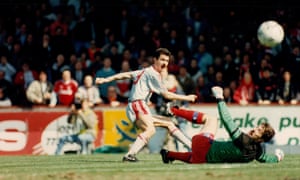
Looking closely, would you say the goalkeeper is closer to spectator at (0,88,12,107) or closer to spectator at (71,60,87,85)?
spectator at (0,88,12,107)

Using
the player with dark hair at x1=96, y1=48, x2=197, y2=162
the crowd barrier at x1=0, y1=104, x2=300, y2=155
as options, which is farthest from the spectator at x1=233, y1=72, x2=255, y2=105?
the player with dark hair at x1=96, y1=48, x2=197, y2=162

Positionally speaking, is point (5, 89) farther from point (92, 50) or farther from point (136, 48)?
point (136, 48)

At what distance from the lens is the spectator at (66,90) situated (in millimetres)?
23062

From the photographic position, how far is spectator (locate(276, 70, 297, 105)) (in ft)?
78.5

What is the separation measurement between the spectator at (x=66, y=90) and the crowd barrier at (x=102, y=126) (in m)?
0.26

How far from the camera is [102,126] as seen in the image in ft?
76.1

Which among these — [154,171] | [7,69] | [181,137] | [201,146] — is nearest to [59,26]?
[7,69]

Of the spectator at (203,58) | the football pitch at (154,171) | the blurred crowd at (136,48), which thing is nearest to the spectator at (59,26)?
the blurred crowd at (136,48)

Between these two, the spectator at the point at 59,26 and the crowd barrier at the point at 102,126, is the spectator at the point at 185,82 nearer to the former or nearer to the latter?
the crowd barrier at the point at 102,126

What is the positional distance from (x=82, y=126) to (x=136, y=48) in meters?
3.59

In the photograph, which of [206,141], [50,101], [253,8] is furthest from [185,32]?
[206,141]

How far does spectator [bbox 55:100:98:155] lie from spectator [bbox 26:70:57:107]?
0.67m

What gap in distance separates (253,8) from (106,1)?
428cm

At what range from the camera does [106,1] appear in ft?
88.9
